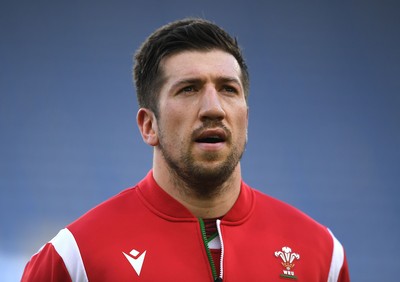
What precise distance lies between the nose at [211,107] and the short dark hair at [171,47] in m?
0.16

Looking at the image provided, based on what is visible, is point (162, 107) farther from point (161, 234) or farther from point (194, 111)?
point (161, 234)

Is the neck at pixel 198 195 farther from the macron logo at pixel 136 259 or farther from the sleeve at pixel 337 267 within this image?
the sleeve at pixel 337 267

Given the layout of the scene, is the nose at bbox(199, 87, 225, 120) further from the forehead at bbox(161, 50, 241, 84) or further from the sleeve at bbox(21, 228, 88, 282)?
the sleeve at bbox(21, 228, 88, 282)

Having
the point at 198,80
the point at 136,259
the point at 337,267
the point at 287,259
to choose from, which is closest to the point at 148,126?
the point at 198,80

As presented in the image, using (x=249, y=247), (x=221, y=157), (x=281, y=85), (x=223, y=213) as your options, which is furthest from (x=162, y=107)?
(x=281, y=85)

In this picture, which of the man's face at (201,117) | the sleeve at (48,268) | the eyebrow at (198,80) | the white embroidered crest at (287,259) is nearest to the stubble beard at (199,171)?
the man's face at (201,117)

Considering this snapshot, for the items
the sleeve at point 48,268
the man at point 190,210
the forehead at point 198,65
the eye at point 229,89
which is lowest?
the sleeve at point 48,268

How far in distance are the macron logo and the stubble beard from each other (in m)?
0.21

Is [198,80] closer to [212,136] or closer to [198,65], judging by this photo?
[198,65]

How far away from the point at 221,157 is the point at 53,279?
0.54 m

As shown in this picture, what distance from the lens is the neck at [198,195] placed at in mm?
1596

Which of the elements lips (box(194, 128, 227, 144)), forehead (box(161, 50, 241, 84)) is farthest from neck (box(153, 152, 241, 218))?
forehead (box(161, 50, 241, 84))

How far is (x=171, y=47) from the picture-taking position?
1646 mm

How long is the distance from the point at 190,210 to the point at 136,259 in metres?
0.21
